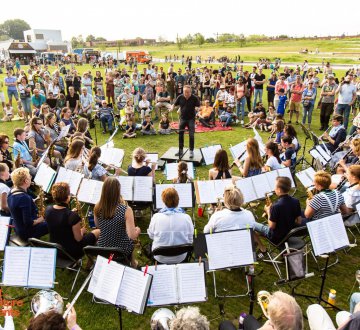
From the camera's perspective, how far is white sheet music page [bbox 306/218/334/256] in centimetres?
418

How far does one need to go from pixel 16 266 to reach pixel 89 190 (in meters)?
2.17

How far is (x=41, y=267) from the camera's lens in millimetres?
3994

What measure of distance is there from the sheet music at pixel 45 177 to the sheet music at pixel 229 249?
3960mm

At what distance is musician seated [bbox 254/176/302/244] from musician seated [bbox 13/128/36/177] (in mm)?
5860

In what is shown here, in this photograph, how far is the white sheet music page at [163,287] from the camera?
3.60m

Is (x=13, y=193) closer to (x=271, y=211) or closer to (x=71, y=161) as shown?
(x=71, y=161)

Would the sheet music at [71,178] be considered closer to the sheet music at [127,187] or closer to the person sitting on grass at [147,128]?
the sheet music at [127,187]

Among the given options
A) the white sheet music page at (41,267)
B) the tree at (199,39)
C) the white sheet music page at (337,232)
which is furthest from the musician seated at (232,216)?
the tree at (199,39)

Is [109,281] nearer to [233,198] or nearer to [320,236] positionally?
[233,198]

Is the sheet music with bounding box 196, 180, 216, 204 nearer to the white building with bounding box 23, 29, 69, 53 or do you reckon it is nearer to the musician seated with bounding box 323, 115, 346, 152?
the musician seated with bounding box 323, 115, 346, 152

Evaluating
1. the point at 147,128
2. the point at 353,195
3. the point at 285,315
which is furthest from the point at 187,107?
the point at 285,315

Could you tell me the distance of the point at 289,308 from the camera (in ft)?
8.83

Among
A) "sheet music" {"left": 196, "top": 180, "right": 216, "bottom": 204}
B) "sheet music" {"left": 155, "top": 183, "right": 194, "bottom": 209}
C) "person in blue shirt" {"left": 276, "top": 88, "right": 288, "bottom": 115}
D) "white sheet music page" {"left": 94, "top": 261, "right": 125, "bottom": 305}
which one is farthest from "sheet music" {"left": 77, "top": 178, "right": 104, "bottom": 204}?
"person in blue shirt" {"left": 276, "top": 88, "right": 288, "bottom": 115}

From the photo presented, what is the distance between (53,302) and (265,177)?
4221 mm
